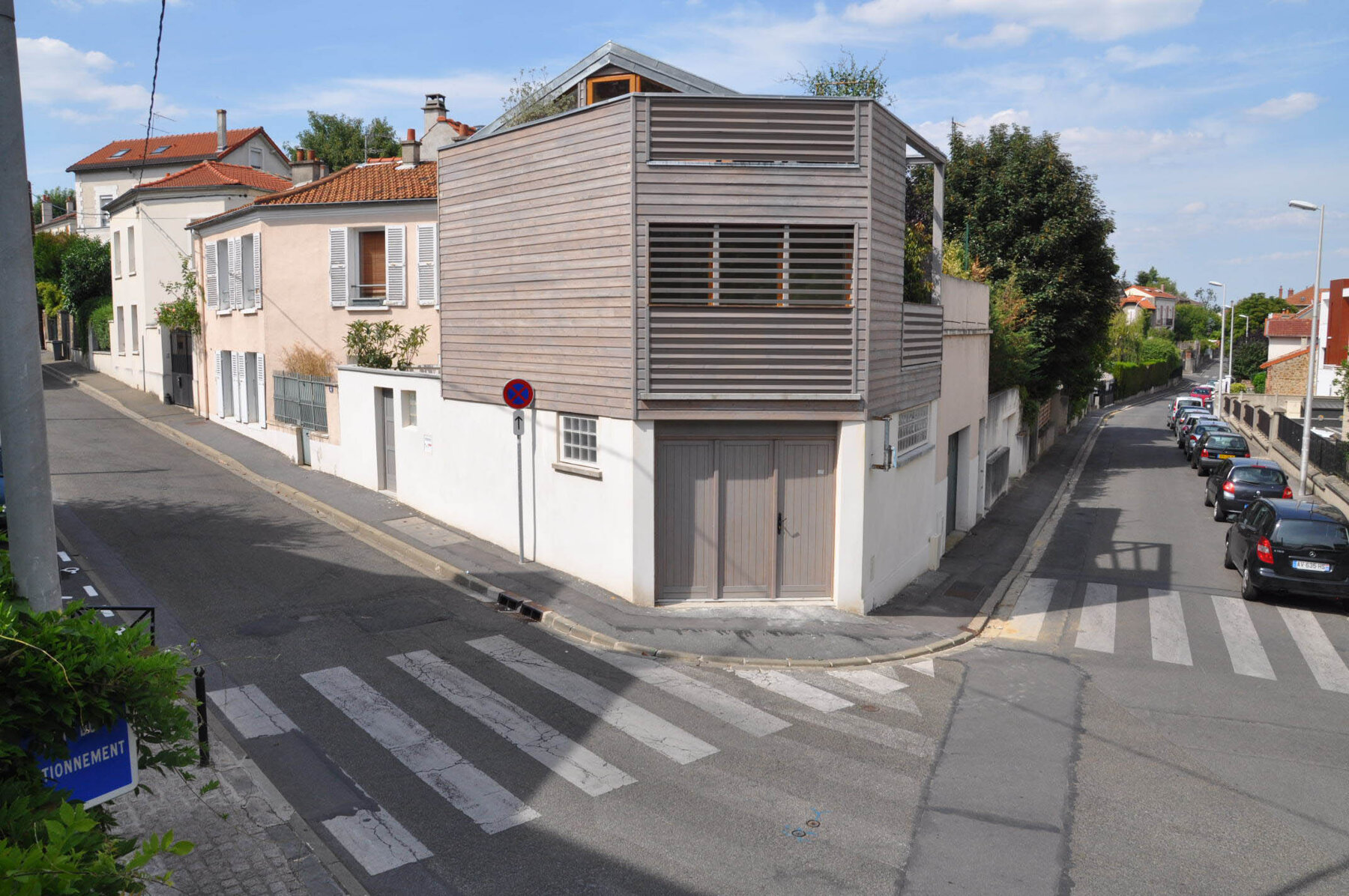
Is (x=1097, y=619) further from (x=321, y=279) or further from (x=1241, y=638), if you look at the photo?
(x=321, y=279)

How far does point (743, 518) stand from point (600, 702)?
4.33 metres

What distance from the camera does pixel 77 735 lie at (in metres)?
4.19

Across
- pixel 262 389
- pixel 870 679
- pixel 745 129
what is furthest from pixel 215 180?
pixel 870 679

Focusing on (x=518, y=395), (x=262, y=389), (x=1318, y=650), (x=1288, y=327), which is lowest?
(x=1318, y=650)

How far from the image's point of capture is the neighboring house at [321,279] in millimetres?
23844

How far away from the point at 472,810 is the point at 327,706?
2834 mm

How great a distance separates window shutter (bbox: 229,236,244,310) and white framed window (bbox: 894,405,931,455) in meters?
→ 19.1

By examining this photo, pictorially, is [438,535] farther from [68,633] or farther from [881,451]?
[68,633]

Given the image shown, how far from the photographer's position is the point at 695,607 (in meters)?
13.7

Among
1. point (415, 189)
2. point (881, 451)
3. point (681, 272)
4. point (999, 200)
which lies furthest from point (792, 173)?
point (999, 200)

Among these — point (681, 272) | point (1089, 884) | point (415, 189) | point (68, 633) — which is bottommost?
point (1089, 884)

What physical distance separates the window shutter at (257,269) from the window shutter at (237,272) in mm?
907

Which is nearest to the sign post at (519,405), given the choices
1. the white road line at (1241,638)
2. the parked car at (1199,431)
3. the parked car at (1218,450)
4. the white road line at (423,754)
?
the white road line at (423,754)

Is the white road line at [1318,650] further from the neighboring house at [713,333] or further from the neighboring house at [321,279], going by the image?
the neighboring house at [321,279]
